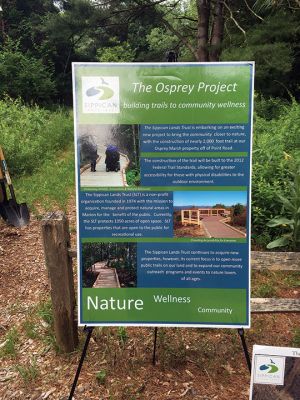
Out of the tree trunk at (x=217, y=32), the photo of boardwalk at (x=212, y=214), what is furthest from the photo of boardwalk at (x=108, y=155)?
the tree trunk at (x=217, y=32)

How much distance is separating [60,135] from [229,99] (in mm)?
11131

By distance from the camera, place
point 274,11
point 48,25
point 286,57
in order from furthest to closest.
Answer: point 48,25
point 274,11
point 286,57

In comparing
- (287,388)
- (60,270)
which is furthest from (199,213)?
(60,270)

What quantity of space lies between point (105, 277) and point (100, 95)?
97cm

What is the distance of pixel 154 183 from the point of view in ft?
7.30

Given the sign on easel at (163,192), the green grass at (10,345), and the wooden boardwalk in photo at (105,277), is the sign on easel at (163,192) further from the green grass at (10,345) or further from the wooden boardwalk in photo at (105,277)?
the green grass at (10,345)

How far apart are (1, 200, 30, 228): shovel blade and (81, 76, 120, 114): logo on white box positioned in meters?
4.20

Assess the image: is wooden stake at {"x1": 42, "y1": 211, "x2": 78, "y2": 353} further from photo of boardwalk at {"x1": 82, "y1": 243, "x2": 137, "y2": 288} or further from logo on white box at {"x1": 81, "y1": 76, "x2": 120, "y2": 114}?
logo on white box at {"x1": 81, "y1": 76, "x2": 120, "y2": 114}

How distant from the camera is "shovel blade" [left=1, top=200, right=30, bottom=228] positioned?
5.98m

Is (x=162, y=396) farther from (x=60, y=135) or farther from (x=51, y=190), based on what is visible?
(x=60, y=135)

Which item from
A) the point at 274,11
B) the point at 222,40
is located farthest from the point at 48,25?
the point at 274,11

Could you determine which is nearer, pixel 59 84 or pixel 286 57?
pixel 286 57

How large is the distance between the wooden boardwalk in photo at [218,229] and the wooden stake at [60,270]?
976 mm

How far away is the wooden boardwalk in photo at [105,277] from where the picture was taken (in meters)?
2.33
